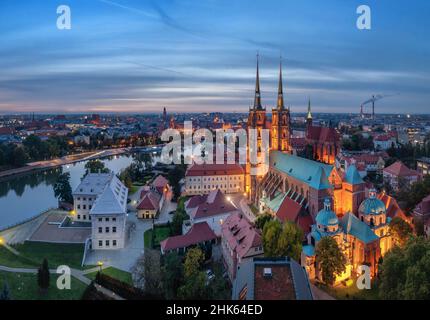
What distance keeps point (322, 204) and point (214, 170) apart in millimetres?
14617

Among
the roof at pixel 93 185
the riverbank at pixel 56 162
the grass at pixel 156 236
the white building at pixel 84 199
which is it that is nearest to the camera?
the grass at pixel 156 236

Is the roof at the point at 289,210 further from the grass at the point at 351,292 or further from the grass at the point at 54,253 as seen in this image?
the grass at the point at 54,253

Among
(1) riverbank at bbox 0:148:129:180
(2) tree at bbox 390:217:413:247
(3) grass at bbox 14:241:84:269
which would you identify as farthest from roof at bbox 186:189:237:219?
(1) riverbank at bbox 0:148:129:180

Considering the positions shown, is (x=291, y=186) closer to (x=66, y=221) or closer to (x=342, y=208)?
(x=342, y=208)

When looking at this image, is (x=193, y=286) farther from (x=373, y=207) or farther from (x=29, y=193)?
(x=29, y=193)

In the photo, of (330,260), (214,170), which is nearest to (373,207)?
(330,260)

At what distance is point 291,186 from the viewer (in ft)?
79.2

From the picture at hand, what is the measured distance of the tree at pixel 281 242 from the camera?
15.9m

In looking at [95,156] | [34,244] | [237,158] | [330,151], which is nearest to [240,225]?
[34,244]

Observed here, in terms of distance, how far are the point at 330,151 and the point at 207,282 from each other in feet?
87.2

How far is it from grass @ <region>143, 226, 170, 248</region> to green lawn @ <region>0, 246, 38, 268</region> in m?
5.67

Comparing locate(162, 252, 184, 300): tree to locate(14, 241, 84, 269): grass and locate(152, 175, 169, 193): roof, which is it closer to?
locate(14, 241, 84, 269): grass

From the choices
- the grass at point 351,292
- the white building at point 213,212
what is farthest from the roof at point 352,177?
the white building at point 213,212

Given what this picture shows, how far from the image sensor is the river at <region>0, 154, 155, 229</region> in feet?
90.7
